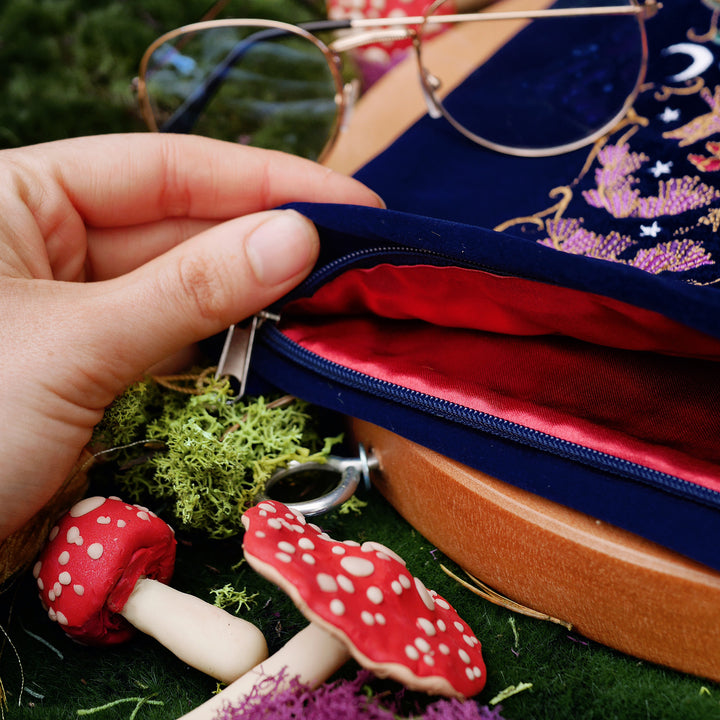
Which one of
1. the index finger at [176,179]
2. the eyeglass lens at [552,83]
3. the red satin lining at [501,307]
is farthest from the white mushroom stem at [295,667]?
the eyeglass lens at [552,83]

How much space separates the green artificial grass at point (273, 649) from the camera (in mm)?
389

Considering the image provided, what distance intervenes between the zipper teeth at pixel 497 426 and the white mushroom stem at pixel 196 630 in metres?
0.18

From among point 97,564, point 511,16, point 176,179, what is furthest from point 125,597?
point 511,16

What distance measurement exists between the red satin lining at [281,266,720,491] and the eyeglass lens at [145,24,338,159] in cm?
39

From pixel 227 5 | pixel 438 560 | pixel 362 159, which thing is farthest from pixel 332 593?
pixel 227 5

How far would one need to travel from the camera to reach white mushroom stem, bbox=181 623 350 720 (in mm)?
355

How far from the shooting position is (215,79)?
0.84 metres

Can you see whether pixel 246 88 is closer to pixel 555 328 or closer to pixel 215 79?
pixel 215 79

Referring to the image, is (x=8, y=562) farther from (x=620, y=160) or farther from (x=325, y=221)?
(x=620, y=160)

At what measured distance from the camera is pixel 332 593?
12.7 inches

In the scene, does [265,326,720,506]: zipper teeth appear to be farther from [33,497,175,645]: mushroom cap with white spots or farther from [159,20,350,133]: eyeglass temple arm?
[159,20,350,133]: eyeglass temple arm

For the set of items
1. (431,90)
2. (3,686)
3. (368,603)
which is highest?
(431,90)

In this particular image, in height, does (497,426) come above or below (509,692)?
above

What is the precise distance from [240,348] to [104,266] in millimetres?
188
